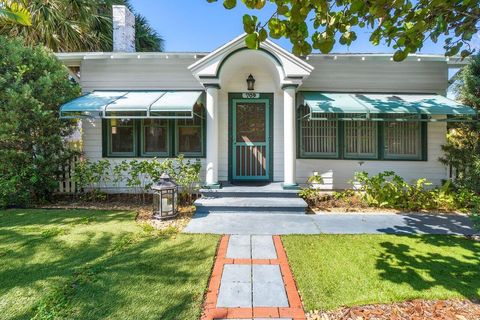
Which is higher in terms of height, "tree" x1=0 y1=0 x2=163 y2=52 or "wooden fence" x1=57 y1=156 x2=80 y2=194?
"tree" x1=0 y1=0 x2=163 y2=52

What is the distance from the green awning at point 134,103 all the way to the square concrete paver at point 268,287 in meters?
4.91

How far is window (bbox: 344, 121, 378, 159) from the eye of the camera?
869cm

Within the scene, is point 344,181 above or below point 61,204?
above

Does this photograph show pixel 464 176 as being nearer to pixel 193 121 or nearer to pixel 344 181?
pixel 344 181

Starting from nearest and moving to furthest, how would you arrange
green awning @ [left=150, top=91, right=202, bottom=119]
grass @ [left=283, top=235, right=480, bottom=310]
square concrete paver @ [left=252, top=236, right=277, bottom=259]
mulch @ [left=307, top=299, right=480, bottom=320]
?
mulch @ [left=307, top=299, right=480, bottom=320] → grass @ [left=283, top=235, right=480, bottom=310] → square concrete paver @ [left=252, top=236, right=277, bottom=259] → green awning @ [left=150, top=91, right=202, bottom=119]

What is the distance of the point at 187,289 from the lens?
130 inches

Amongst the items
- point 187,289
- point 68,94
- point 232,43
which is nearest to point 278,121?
point 232,43

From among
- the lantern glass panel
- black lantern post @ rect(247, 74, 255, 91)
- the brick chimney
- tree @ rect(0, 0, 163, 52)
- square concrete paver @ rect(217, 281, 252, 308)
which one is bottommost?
square concrete paver @ rect(217, 281, 252, 308)

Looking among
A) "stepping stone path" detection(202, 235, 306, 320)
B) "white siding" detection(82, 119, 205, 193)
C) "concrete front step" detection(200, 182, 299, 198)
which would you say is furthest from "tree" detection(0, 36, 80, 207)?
"stepping stone path" detection(202, 235, 306, 320)

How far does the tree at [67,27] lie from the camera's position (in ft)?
35.8

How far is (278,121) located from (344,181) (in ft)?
10.4

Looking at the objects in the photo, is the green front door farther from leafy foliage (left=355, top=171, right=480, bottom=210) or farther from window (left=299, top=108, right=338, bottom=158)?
leafy foliage (left=355, top=171, right=480, bottom=210)

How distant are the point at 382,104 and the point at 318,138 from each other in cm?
222

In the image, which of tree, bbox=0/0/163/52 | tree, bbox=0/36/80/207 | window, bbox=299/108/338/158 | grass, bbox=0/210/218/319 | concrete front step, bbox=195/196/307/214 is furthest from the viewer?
tree, bbox=0/0/163/52
